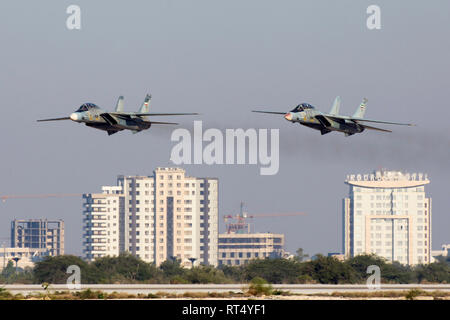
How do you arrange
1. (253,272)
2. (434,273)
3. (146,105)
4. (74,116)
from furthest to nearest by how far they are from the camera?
(434,273), (253,272), (146,105), (74,116)

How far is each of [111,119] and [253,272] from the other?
86.9 ft

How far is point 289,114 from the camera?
6731cm

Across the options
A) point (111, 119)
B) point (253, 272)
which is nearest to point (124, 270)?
point (253, 272)

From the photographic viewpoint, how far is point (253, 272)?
88250 mm

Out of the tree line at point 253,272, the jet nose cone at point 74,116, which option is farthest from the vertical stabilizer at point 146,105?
the tree line at point 253,272

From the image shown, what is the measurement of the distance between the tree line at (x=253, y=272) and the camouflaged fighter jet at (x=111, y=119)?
14.3 m

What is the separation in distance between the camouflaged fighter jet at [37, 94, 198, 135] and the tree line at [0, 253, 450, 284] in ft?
46.8

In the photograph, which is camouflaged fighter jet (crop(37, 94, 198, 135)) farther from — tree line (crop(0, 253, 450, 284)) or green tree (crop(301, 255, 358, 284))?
green tree (crop(301, 255, 358, 284))

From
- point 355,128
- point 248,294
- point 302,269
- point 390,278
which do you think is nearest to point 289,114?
point 355,128
